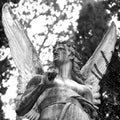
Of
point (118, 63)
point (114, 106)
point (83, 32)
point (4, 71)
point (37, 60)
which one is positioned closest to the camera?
point (37, 60)

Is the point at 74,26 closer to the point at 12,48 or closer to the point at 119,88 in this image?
the point at 119,88

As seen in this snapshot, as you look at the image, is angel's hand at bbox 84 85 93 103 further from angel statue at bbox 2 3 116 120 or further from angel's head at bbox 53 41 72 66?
angel's head at bbox 53 41 72 66

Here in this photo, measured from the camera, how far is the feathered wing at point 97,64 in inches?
250

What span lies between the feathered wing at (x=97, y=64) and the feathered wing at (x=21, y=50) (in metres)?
0.76

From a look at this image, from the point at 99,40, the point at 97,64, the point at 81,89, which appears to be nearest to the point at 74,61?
the point at 81,89

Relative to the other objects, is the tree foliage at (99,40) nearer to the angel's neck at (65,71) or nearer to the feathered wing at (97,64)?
the feathered wing at (97,64)

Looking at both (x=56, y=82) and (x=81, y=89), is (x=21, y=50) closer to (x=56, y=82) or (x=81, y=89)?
(x=56, y=82)

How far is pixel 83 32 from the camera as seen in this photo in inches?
619

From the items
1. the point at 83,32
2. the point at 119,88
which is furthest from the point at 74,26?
the point at 119,88

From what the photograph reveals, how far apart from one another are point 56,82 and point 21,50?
1126 millimetres

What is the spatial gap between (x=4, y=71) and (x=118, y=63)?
4.06 metres

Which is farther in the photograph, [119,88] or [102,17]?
[102,17]

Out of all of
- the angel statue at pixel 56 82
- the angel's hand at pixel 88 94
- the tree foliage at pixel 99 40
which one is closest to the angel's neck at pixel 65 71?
the angel statue at pixel 56 82

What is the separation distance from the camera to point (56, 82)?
5.43 m
